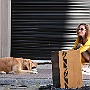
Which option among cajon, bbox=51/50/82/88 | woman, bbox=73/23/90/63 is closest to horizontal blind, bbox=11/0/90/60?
woman, bbox=73/23/90/63

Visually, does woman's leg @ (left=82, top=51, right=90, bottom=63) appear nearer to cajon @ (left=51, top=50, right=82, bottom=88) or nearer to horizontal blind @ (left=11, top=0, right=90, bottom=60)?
horizontal blind @ (left=11, top=0, right=90, bottom=60)

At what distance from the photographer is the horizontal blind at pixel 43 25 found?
671 cm

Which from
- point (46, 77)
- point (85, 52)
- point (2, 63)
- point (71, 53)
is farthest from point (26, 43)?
point (71, 53)

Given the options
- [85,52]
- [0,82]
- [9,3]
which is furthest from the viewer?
[9,3]

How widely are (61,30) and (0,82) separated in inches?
134

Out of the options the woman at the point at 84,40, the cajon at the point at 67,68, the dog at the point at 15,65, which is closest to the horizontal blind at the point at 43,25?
the woman at the point at 84,40

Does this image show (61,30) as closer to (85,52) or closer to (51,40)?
(51,40)

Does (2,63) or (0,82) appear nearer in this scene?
(0,82)

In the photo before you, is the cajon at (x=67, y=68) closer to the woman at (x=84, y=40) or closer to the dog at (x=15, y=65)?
the dog at (x=15, y=65)

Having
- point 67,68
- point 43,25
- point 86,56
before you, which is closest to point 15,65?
point 86,56

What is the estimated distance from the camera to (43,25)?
675 cm

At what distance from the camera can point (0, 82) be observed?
3504 mm

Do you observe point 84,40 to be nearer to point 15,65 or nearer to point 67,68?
point 15,65

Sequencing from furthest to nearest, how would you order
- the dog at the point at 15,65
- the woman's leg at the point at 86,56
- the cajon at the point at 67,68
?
the woman's leg at the point at 86,56, the dog at the point at 15,65, the cajon at the point at 67,68
